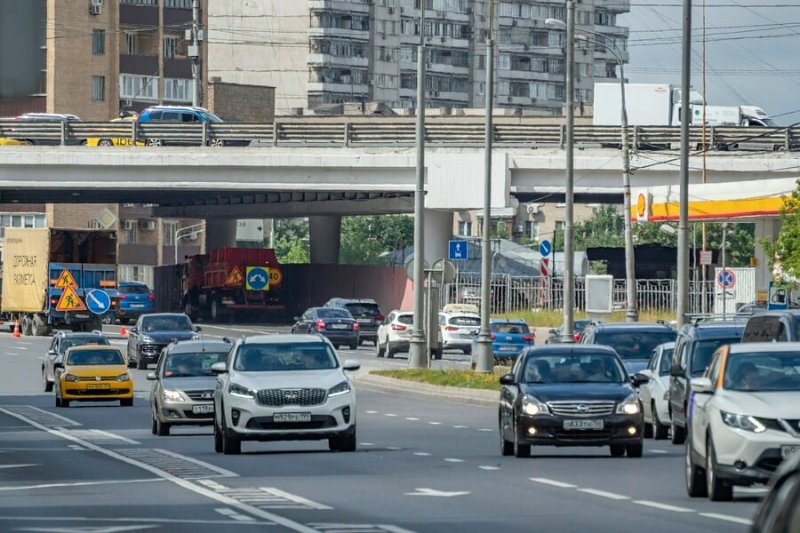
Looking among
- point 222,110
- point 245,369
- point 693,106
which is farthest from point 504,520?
point 222,110

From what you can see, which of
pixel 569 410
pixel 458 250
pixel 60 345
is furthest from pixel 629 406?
pixel 60 345

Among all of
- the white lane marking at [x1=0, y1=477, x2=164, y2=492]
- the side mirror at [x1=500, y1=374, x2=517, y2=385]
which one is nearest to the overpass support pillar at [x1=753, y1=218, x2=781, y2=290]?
the side mirror at [x1=500, y1=374, x2=517, y2=385]

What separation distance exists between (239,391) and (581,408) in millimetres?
4333

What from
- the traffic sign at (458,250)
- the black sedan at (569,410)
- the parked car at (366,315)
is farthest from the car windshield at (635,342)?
the parked car at (366,315)

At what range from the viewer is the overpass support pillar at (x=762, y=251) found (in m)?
59.9

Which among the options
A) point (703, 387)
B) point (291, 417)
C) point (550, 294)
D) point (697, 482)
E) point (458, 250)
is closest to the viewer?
point (703, 387)

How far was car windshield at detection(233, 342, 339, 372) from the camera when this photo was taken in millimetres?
24062

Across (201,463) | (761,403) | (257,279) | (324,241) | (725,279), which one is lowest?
(201,463)

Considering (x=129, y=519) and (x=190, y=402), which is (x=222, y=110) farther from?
(x=129, y=519)

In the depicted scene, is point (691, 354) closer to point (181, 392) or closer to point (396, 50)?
point (181, 392)

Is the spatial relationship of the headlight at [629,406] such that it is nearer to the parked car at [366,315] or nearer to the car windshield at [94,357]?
the car windshield at [94,357]

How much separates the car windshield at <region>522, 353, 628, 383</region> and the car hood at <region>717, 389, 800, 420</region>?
6446 millimetres

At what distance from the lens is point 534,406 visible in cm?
2167

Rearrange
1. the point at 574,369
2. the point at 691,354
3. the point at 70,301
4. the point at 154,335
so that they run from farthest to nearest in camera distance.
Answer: the point at 70,301 → the point at 154,335 → the point at 691,354 → the point at 574,369
